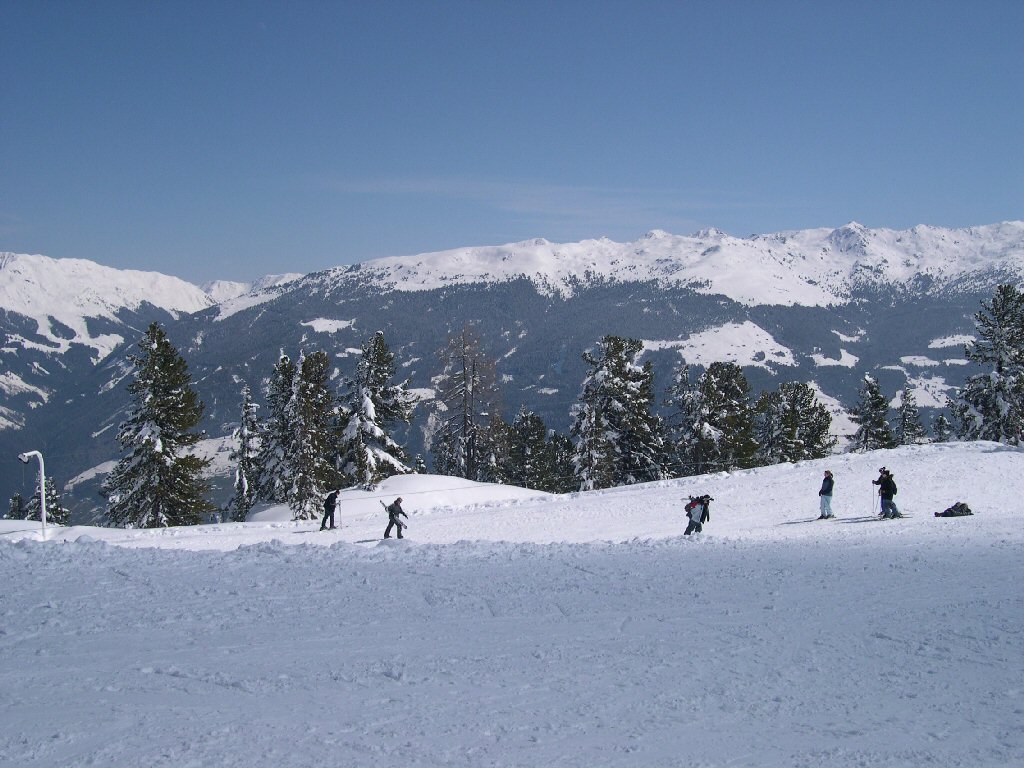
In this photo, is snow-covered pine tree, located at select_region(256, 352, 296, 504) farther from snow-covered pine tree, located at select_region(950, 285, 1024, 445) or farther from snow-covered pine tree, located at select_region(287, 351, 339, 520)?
snow-covered pine tree, located at select_region(950, 285, 1024, 445)

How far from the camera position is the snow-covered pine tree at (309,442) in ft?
131

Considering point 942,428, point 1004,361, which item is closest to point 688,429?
point 1004,361

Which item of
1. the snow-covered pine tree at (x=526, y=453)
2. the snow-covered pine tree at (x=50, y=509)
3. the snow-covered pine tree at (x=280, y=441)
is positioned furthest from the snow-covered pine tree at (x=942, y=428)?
the snow-covered pine tree at (x=50, y=509)

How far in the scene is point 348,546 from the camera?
61.8 ft

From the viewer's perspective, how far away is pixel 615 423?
4747cm

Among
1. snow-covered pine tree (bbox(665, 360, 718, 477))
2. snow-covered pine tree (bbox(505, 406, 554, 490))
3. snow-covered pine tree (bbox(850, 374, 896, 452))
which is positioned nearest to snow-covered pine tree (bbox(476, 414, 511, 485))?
snow-covered pine tree (bbox(505, 406, 554, 490))

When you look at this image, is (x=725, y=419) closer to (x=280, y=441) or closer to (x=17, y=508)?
(x=280, y=441)

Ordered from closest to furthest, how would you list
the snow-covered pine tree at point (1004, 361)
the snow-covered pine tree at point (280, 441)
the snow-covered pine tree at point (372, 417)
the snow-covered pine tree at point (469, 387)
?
the snow-covered pine tree at point (280, 441) → the snow-covered pine tree at point (372, 417) → the snow-covered pine tree at point (469, 387) → the snow-covered pine tree at point (1004, 361)

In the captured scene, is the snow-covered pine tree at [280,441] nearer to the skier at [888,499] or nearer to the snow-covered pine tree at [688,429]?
the snow-covered pine tree at [688,429]

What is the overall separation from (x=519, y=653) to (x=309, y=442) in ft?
105

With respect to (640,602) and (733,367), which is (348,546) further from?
(733,367)

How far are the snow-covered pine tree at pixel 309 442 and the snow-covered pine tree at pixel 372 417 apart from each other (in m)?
1.27

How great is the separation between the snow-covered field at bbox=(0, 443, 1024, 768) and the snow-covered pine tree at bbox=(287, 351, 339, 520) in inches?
821

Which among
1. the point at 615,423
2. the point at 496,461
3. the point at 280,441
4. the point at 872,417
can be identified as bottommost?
the point at 496,461
